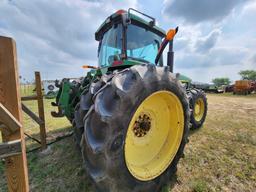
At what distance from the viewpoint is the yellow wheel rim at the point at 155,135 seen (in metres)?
1.88

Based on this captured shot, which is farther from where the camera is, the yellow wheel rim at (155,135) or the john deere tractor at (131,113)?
the yellow wheel rim at (155,135)

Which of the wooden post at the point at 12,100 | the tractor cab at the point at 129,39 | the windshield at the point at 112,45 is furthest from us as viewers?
the windshield at the point at 112,45

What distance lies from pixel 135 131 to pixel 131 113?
1.67 feet

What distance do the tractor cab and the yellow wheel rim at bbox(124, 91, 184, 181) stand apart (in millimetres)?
840

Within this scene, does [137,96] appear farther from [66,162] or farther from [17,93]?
[66,162]

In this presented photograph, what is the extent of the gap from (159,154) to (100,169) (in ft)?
3.42

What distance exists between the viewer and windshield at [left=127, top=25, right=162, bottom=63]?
2.70 metres

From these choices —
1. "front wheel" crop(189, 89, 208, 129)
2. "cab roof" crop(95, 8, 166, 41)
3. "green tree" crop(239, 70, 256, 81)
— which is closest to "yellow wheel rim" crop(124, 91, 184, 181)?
"cab roof" crop(95, 8, 166, 41)

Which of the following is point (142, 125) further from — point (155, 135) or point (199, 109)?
point (199, 109)

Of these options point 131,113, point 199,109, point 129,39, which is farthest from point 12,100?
point 199,109

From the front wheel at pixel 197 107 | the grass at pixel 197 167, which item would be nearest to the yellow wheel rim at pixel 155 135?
the grass at pixel 197 167

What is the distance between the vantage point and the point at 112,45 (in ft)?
9.45

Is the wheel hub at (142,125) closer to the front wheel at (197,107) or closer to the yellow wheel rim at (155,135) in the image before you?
the yellow wheel rim at (155,135)

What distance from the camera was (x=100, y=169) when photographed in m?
1.40
